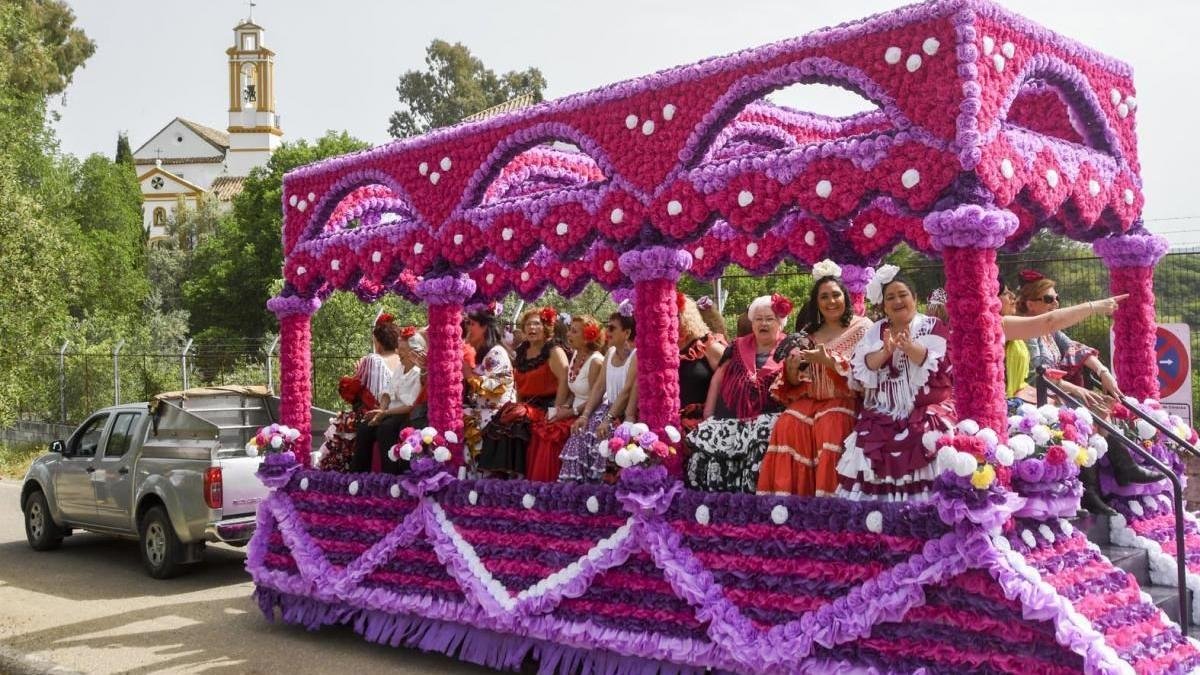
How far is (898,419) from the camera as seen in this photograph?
5062 mm

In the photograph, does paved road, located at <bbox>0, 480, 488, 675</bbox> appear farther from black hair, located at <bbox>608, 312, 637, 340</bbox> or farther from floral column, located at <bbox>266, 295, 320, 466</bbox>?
black hair, located at <bbox>608, 312, 637, 340</bbox>

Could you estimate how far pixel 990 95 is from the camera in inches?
187

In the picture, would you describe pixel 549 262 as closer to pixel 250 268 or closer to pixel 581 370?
pixel 581 370

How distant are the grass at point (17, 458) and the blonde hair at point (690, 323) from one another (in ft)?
56.4

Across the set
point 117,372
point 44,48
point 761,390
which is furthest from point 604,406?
point 44,48

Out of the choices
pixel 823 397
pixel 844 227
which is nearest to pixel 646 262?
pixel 823 397

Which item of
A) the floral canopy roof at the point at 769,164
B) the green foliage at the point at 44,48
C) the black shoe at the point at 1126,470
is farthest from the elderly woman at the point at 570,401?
the green foliage at the point at 44,48

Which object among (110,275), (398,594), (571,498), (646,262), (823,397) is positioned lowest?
(398,594)

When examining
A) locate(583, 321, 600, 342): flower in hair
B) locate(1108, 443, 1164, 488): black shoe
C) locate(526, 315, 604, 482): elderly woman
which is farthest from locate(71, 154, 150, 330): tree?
locate(1108, 443, 1164, 488): black shoe

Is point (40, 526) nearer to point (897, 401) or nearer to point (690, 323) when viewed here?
point (690, 323)

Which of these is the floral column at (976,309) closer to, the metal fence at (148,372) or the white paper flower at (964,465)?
the white paper flower at (964,465)

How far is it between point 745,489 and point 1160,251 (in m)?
2.88

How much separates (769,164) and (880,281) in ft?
2.64

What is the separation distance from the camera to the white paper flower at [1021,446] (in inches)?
184
